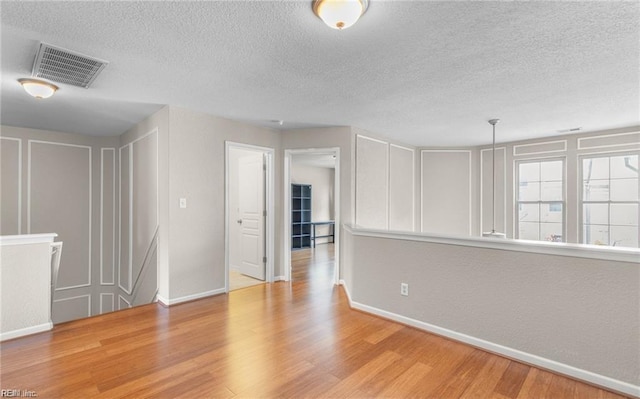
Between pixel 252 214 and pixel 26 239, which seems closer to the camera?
pixel 26 239

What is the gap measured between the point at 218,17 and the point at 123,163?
423 cm

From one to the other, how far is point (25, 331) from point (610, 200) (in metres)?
7.61

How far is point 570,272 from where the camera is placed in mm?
2215

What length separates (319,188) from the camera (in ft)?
30.8

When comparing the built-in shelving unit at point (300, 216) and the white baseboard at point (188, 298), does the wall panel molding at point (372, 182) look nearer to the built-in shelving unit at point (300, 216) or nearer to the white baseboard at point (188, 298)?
the white baseboard at point (188, 298)

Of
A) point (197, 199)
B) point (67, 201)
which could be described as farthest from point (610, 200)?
point (67, 201)

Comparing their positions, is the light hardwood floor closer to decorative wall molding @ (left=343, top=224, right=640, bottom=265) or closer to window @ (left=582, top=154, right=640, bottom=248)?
decorative wall molding @ (left=343, top=224, right=640, bottom=265)

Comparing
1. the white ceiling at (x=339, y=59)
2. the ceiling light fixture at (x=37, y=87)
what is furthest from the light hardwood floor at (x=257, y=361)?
the white ceiling at (x=339, y=59)

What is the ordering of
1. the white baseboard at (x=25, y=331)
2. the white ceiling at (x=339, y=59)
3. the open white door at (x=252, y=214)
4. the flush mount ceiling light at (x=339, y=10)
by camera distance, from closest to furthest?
1. the flush mount ceiling light at (x=339, y=10)
2. the white ceiling at (x=339, y=59)
3. the white baseboard at (x=25, y=331)
4. the open white door at (x=252, y=214)

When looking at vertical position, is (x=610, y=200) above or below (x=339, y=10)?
below

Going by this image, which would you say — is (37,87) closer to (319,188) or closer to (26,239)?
(26,239)

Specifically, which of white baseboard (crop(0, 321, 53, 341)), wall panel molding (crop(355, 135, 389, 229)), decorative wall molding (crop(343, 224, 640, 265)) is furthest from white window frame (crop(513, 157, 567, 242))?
white baseboard (crop(0, 321, 53, 341))

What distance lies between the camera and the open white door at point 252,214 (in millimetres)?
4895

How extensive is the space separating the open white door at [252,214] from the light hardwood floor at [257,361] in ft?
5.23
